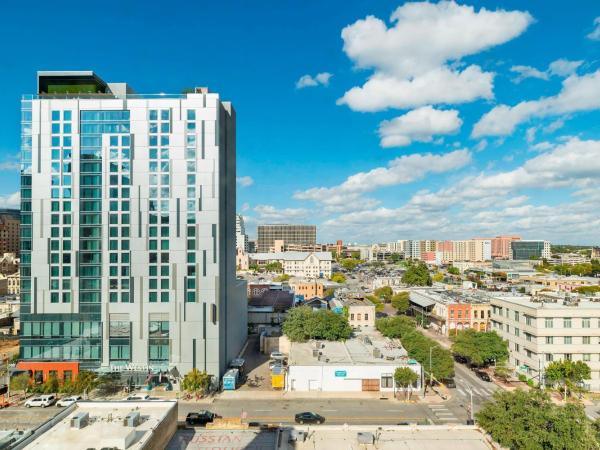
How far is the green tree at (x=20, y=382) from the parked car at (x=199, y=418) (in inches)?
1069

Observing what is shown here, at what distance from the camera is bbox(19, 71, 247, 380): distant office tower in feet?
197

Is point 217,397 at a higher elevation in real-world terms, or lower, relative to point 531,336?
lower

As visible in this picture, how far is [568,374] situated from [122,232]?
2844 inches

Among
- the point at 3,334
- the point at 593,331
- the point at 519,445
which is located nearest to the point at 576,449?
the point at 519,445

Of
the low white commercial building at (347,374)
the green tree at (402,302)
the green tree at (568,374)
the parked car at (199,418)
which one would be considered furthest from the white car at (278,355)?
the green tree at (402,302)

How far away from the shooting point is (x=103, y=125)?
61.2 m

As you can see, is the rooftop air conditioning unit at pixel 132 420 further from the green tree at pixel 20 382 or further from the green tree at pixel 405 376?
the green tree at pixel 20 382

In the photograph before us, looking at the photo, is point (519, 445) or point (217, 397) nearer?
point (519, 445)

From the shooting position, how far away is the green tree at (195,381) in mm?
54125

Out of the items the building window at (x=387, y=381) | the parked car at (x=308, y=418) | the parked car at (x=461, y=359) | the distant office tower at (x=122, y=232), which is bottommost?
the parked car at (x=461, y=359)

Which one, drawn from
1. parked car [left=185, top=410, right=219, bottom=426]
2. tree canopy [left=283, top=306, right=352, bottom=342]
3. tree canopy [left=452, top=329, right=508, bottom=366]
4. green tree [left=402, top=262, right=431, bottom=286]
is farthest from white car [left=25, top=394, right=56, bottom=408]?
green tree [left=402, top=262, right=431, bottom=286]

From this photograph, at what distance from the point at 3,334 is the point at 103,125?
2441 inches

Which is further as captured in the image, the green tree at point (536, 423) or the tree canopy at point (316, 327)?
the tree canopy at point (316, 327)

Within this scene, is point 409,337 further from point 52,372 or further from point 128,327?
point 52,372
